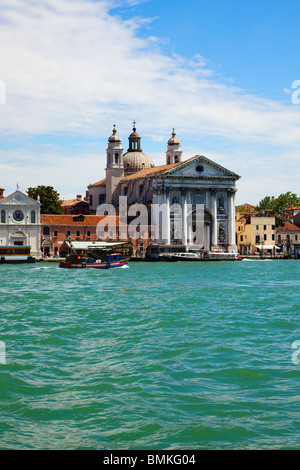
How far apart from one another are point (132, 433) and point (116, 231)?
4924cm

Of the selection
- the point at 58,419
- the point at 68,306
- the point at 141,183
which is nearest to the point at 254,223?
the point at 141,183

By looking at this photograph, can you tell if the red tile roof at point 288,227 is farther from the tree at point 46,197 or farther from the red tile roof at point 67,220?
the tree at point 46,197

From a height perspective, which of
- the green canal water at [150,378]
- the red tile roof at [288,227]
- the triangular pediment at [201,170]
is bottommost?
the green canal water at [150,378]

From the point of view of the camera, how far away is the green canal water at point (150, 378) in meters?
6.95

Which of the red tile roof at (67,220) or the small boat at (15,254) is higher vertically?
the red tile roof at (67,220)

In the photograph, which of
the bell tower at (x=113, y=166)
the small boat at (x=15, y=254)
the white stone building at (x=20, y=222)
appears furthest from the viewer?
the bell tower at (x=113, y=166)

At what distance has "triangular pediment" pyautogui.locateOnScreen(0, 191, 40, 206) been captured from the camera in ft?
171

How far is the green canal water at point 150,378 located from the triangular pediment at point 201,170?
129 feet

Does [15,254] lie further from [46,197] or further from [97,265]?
[46,197]

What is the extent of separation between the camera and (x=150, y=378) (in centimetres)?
923

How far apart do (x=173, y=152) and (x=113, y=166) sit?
6.70 meters

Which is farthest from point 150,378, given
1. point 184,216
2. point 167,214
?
point 184,216

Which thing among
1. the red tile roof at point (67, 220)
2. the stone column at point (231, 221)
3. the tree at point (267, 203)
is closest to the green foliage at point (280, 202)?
the tree at point (267, 203)

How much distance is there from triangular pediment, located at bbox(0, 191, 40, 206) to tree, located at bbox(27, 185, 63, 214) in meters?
6.39
